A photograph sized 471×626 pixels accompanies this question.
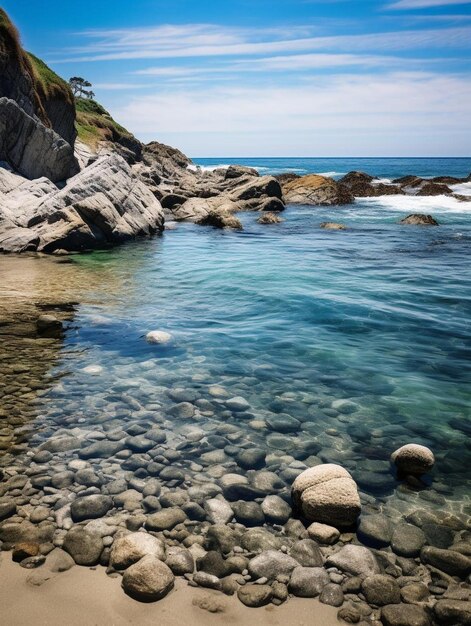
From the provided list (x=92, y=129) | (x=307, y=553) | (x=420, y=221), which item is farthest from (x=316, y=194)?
(x=307, y=553)

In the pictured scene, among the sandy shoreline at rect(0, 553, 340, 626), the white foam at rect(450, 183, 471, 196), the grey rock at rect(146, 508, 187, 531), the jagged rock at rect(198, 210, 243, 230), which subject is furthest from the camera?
the white foam at rect(450, 183, 471, 196)

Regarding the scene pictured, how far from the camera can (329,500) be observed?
4.66 meters

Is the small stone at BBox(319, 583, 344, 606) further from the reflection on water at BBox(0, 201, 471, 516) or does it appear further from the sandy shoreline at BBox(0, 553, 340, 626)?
the reflection on water at BBox(0, 201, 471, 516)

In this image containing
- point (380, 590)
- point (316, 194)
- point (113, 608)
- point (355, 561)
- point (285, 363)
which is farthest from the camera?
point (316, 194)

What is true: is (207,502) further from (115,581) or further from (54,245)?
(54,245)

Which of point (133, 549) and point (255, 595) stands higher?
point (133, 549)

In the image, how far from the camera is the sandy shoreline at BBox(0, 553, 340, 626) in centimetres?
346

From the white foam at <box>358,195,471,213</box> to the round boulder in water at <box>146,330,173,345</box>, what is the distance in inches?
1396

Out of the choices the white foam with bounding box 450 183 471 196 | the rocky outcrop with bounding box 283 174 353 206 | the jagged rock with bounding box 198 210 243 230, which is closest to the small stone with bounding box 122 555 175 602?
the jagged rock with bounding box 198 210 243 230

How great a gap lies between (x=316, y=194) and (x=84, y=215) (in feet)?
99.7

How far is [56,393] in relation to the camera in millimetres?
7250

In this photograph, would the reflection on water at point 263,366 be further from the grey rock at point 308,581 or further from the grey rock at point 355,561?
the grey rock at point 308,581

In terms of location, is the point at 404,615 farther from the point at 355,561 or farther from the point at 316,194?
the point at 316,194

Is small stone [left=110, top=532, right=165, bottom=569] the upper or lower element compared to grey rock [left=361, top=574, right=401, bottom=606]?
upper
